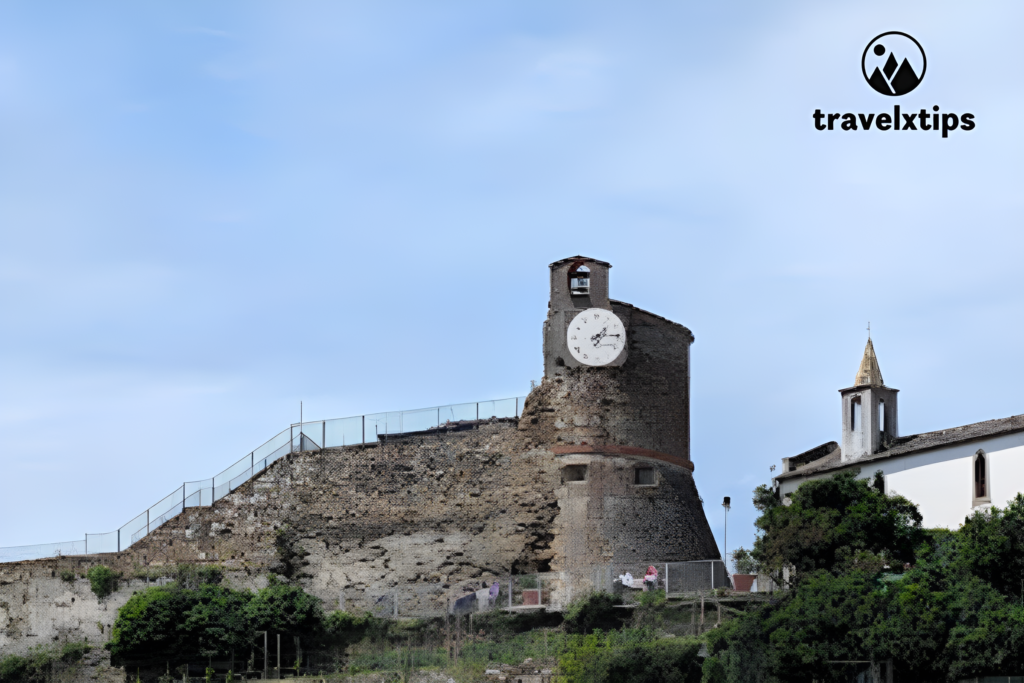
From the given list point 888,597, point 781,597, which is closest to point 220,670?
point 781,597

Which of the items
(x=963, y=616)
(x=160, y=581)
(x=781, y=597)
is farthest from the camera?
(x=160, y=581)

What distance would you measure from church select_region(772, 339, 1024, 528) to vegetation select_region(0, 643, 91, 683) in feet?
71.5

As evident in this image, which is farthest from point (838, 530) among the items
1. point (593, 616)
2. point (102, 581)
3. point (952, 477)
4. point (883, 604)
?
point (102, 581)

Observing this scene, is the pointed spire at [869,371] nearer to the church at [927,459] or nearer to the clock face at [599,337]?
the church at [927,459]

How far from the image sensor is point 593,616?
4259cm

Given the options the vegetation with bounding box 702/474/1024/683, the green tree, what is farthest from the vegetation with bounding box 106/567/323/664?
the vegetation with bounding box 702/474/1024/683

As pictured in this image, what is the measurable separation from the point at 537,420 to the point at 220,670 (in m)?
11.4

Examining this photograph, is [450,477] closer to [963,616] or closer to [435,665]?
[435,665]

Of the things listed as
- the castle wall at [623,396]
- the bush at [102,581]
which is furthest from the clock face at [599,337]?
the bush at [102,581]

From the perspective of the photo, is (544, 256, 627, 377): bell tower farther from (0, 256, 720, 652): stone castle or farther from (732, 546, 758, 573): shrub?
(732, 546, 758, 573): shrub

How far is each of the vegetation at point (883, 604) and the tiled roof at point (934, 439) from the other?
2.45 meters

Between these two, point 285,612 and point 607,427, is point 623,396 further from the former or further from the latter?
point 285,612

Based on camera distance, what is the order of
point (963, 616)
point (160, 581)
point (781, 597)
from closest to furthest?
point (963, 616) → point (781, 597) → point (160, 581)

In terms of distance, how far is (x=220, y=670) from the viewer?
140ft
